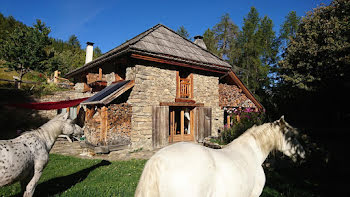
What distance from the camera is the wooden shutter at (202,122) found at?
1008 centimetres

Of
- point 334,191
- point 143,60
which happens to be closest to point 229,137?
point 334,191

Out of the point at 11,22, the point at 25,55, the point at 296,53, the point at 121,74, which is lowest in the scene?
the point at 121,74

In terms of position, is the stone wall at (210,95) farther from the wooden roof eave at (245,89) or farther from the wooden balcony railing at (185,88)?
the wooden roof eave at (245,89)

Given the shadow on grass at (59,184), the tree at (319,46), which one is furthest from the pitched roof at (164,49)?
the tree at (319,46)

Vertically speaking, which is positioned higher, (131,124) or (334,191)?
(131,124)

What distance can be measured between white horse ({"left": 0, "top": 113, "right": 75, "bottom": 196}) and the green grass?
0.75 m

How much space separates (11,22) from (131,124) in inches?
2360

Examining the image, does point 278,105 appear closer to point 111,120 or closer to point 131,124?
point 131,124

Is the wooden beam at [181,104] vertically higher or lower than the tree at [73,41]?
lower

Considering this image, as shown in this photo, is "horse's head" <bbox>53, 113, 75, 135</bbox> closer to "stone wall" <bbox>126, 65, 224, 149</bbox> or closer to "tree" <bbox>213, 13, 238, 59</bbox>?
"stone wall" <bbox>126, 65, 224, 149</bbox>

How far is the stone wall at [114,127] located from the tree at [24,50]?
A: 18650 millimetres

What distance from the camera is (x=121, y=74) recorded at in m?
9.79

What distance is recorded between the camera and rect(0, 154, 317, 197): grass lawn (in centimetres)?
368

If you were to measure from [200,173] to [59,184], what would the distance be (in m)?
3.99
